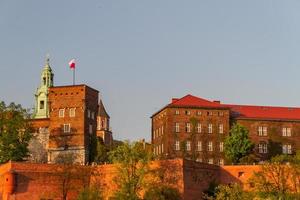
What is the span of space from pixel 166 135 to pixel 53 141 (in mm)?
12304

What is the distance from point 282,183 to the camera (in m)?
63.8

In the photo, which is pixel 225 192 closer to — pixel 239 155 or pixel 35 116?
pixel 239 155

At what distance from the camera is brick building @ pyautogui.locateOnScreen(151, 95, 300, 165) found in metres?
82.6

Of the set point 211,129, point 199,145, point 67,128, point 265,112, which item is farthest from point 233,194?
point 265,112

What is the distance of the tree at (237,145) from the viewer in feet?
258

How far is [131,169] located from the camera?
63531 millimetres

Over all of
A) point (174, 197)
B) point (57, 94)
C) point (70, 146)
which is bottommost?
point (174, 197)

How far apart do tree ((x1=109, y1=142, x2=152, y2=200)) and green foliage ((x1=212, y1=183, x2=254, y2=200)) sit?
606 centimetres

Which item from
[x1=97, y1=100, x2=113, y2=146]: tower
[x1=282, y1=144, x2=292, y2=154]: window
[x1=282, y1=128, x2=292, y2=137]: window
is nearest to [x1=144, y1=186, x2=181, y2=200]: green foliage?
[x1=282, y1=144, x2=292, y2=154]: window

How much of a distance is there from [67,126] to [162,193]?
18745 mm

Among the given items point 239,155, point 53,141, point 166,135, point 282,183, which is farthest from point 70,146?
point 282,183

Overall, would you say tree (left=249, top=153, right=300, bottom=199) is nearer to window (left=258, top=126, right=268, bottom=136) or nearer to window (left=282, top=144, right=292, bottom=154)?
window (left=282, top=144, right=292, bottom=154)

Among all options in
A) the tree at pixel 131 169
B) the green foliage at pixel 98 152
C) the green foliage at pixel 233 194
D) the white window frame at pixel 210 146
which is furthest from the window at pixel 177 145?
the green foliage at pixel 233 194

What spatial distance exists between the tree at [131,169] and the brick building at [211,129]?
1667 cm
